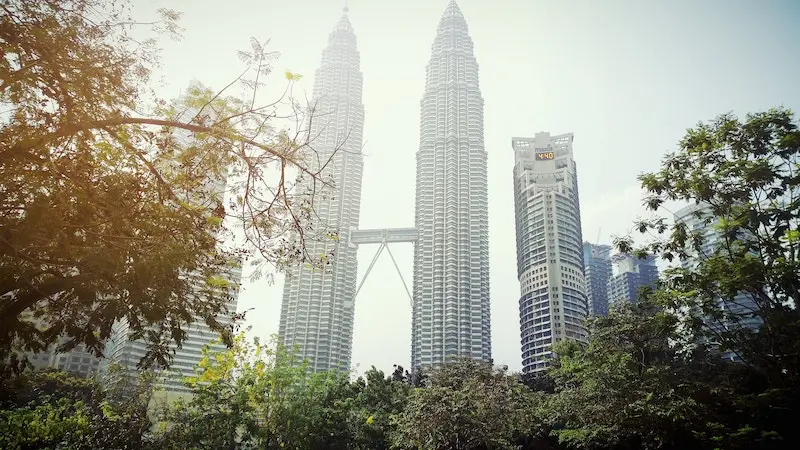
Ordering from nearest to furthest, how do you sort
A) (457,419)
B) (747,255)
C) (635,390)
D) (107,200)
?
(107,200), (747,255), (635,390), (457,419)

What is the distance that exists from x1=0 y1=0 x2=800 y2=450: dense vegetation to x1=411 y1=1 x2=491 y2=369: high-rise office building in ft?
187

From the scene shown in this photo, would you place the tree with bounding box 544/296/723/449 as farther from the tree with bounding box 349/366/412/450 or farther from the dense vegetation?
the tree with bounding box 349/366/412/450

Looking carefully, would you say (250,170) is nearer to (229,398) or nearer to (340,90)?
(229,398)

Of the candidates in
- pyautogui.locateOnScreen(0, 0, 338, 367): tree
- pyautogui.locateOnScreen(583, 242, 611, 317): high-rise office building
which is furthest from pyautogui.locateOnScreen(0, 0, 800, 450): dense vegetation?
pyautogui.locateOnScreen(583, 242, 611, 317): high-rise office building

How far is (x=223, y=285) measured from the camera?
5.34 m

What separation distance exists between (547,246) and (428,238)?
895 inches

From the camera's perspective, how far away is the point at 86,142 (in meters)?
4.65

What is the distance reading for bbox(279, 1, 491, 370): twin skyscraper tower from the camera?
79.6 meters

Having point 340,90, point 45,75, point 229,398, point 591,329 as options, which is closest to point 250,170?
point 45,75

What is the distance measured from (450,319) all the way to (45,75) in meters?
79.1

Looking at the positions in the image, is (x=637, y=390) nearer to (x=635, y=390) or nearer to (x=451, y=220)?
(x=635, y=390)

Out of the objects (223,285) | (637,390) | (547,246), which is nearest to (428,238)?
(547,246)

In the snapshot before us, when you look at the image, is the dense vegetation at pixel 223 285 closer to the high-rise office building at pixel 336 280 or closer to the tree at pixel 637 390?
the tree at pixel 637 390

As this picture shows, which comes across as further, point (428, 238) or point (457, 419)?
point (428, 238)
